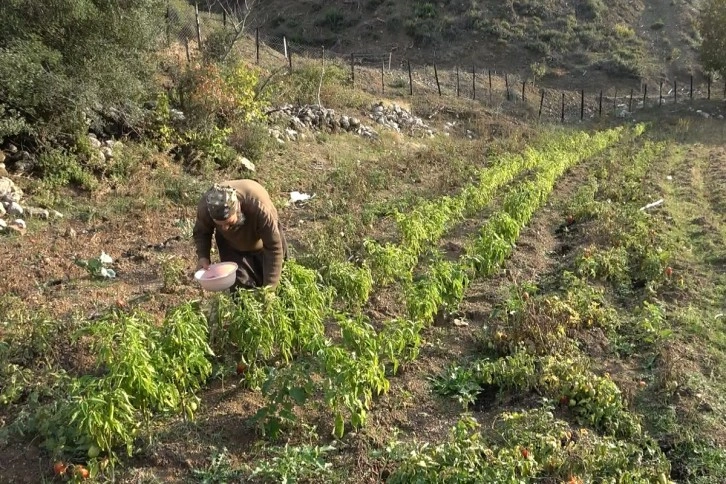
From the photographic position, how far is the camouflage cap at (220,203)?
4098 mm

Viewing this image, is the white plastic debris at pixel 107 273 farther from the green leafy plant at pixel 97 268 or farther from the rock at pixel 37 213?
the rock at pixel 37 213

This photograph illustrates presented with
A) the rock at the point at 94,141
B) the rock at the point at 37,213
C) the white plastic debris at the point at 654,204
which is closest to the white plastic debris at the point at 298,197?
the rock at the point at 94,141

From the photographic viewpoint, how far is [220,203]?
13.4ft

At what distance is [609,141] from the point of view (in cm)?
1884

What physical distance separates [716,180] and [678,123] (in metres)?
13.7

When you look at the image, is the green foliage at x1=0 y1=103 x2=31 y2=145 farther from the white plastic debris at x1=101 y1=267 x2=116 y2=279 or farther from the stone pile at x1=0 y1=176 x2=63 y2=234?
the white plastic debris at x1=101 y1=267 x2=116 y2=279

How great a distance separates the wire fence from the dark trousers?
13.9 m

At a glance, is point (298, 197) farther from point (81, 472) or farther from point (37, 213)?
point (81, 472)

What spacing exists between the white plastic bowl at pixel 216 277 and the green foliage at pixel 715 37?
33998 mm

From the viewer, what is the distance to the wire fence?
848 inches

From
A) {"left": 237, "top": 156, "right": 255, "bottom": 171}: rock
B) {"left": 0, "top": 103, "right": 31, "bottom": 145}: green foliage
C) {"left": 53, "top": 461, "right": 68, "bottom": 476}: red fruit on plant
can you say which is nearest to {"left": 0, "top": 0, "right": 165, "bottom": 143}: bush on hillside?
{"left": 0, "top": 103, "right": 31, "bottom": 145}: green foliage

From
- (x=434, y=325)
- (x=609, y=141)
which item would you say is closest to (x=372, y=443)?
(x=434, y=325)

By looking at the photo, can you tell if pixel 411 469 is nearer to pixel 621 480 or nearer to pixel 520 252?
pixel 621 480

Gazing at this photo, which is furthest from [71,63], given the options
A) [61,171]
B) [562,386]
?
[562,386]
